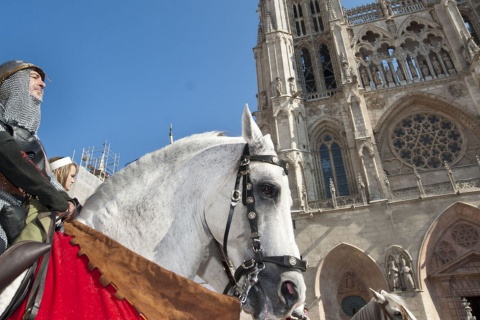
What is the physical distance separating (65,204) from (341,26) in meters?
19.9

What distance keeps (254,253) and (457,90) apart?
18.3m

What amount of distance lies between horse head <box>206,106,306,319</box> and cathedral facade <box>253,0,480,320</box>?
10988 millimetres

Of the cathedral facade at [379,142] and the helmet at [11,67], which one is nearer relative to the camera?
the helmet at [11,67]

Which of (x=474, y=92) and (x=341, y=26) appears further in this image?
(x=341, y=26)

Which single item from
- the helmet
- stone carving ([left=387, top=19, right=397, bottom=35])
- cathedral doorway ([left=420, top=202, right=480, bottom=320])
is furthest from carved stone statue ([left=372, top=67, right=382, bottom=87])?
the helmet

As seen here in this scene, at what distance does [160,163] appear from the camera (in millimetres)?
1762

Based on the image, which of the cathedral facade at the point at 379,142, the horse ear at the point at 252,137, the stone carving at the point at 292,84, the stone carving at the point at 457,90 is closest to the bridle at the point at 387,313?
the horse ear at the point at 252,137

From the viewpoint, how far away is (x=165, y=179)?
1685mm

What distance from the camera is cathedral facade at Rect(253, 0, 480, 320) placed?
1227 centimetres

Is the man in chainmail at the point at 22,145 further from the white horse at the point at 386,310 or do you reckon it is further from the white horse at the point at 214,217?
the white horse at the point at 386,310

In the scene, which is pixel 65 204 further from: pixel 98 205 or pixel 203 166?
pixel 203 166

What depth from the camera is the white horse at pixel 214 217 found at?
1396 mm

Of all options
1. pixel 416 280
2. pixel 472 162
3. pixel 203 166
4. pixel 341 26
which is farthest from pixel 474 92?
pixel 203 166

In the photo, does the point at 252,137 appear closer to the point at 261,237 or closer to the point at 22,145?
the point at 261,237
